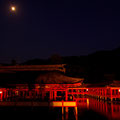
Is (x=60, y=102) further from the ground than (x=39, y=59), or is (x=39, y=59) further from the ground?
(x=39, y=59)

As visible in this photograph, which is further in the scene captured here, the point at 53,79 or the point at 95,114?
the point at 95,114

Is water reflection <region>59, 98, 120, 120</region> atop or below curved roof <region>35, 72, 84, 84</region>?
below

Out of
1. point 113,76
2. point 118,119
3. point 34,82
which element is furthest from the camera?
point 113,76

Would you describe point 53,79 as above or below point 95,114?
above

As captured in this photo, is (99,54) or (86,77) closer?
(86,77)

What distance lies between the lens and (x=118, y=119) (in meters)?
13.4

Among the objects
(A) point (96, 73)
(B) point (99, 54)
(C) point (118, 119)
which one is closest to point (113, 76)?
(A) point (96, 73)

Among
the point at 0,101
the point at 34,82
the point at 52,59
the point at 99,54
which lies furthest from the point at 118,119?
the point at 99,54

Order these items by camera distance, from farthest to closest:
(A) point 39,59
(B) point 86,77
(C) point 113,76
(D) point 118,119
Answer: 1. (A) point 39,59
2. (B) point 86,77
3. (C) point 113,76
4. (D) point 118,119

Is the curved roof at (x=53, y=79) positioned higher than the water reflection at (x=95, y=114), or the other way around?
the curved roof at (x=53, y=79)

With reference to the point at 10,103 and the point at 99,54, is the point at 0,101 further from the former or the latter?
the point at 99,54

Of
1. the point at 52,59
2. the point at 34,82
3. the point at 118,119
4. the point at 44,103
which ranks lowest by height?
the point at 118,119

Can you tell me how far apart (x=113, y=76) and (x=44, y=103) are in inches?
1714

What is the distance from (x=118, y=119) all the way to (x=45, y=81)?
676 cm
